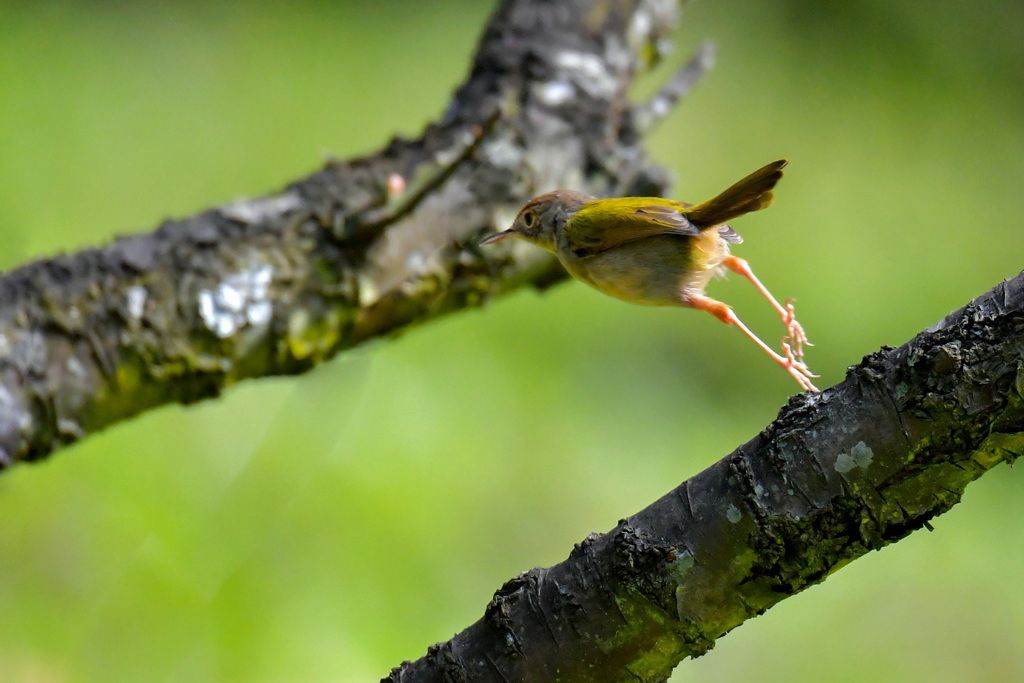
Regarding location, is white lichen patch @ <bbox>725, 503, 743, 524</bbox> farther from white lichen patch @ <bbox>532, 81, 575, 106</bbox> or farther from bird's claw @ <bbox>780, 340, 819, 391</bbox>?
white lichen patch @ <bbox>532, 81, 575, 106</bbox>

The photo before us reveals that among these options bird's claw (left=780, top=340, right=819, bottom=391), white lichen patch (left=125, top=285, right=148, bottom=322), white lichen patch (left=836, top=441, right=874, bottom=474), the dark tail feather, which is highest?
white lichen patch (left=125, top=285, right=148, bottom=322)

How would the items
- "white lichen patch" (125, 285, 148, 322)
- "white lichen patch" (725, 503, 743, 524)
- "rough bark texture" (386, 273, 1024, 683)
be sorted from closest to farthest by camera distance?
"rough bark texture" (386, 273, 1024, 683) < "white lichen patch" (725, 503, 743, 524) < "white lichen patch" (125, 285, 148, 322)

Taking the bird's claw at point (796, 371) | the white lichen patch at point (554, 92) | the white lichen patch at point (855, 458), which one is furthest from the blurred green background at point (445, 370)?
the white lichen patch at point (855, 458)

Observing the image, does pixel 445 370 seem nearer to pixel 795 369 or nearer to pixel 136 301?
pixel 136 301

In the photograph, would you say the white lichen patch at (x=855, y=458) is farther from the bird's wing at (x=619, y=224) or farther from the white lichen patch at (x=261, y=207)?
the white lichen patch at (x=261, y=207)

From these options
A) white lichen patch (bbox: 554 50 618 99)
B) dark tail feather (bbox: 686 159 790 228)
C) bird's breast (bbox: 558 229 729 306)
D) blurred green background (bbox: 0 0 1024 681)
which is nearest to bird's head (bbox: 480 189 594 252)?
bird's breast (bbox: 558 229 729 306)

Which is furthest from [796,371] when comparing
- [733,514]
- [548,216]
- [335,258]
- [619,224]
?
[335,258]

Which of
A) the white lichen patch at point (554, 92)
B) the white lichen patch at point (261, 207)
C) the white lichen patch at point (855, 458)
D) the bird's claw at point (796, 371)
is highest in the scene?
the white lichen patch at point (554, 92)
